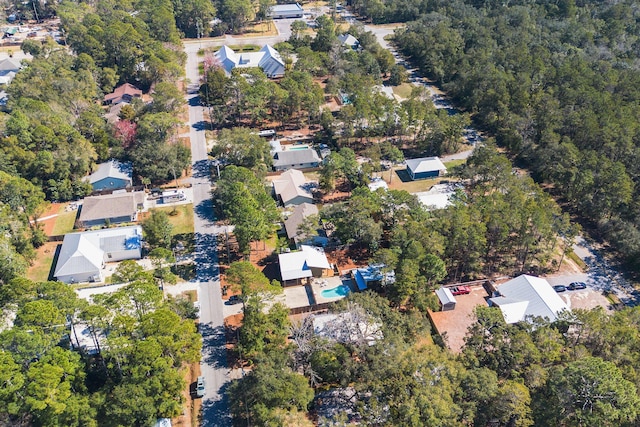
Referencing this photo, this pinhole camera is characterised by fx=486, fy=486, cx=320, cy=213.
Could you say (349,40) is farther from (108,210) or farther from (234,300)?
(234,300)

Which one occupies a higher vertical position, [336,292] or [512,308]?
[512,308]

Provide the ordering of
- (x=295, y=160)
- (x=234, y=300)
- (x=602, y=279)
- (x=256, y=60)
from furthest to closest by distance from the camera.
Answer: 1. (x=256, y=60)
2. (x=295, y=160)
3. (x=602, y=279)
4. (x=234, y=300)

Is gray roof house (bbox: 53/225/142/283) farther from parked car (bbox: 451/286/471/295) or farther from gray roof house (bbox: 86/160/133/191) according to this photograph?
parked car (bbox: 451/286/471/295)

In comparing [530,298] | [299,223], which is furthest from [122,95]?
[530,298]

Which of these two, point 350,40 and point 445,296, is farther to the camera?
point 350,40

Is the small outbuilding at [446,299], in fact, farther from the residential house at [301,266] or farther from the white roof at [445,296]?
the residential house at [301,266]

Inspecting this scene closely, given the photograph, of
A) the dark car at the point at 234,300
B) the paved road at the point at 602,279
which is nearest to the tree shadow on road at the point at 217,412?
the dark car at the point at 234,300
